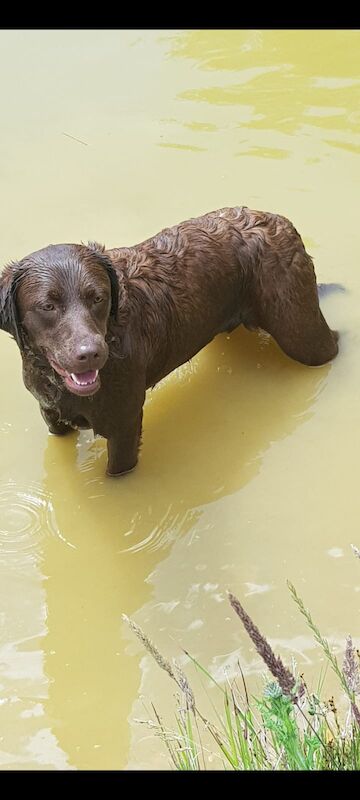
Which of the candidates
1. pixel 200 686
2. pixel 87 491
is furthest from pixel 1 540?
pixel 200 686

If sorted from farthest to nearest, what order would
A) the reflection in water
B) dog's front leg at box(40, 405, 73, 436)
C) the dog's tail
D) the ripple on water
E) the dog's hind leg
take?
the reflection in water < the dog's tail < the dog's hind leg < dog's front leg at box(40, 405, 73, 436) < the ripple on water

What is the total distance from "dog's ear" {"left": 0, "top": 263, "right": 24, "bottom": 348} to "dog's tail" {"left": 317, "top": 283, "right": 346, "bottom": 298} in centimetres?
227

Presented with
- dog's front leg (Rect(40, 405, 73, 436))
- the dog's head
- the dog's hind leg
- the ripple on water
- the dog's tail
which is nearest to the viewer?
the dog's head

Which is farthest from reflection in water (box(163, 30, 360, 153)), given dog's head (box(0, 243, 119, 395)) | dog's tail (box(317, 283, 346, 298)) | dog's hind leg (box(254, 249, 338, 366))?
dog's head (box(0, 243, 119, 395))

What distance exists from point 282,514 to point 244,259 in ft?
4.23

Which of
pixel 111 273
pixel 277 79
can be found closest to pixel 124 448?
pixel 111 273

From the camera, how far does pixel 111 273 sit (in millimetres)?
3863

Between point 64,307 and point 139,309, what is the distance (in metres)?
0.63

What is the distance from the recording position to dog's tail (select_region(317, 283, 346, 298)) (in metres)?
5.46

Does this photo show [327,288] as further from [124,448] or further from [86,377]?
[86,377]

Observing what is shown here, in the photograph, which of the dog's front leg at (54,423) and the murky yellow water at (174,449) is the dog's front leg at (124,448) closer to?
the murky yellow water at (174,449)

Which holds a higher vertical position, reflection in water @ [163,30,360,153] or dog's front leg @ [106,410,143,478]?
reflection in water @ [163,30,360,153]

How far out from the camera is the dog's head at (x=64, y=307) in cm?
356

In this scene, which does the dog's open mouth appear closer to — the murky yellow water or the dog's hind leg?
the murky yellow water
